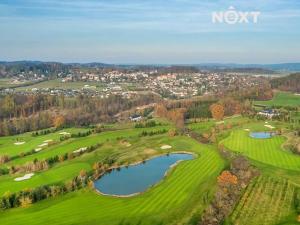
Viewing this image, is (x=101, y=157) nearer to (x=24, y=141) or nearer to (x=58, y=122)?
(x=24, y=141)

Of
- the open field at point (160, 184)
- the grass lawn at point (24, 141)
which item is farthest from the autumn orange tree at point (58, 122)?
the open field at point (160, 184)

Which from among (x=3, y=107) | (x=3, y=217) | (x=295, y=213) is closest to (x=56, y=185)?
(x=3, y=217)

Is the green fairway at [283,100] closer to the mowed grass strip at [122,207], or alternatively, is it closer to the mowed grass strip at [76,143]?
the mowed grass strip at [76,143]

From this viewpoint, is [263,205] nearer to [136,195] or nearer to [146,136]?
[136,195]

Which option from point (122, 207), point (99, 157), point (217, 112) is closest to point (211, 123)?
point (217, 112)

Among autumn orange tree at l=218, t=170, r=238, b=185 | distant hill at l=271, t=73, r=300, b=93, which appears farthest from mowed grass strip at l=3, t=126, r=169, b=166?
distant hill at l=271, t=73, r=300, b=93

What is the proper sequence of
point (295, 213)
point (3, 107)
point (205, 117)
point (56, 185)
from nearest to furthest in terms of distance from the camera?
point (295, 213), point (56, 185), point (205, 117), point (3, 107)

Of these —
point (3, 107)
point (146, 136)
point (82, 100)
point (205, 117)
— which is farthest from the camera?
point (82, 100)
